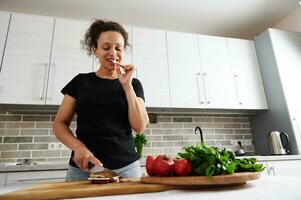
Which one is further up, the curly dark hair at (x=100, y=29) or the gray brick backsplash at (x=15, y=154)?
the curly dark hair at (x=100, y=29)

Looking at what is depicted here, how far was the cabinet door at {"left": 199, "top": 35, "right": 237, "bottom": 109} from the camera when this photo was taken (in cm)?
230

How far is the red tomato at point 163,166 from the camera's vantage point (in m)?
0.64

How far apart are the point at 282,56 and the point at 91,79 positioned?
2.16m

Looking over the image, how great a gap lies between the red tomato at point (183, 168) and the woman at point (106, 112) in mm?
407

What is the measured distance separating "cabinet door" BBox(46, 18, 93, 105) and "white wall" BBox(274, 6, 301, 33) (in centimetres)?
234

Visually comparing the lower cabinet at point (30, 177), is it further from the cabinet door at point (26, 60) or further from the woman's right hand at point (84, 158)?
the woman's right hand at point (84, 158)

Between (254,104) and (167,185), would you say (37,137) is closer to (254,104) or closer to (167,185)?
(167,185)

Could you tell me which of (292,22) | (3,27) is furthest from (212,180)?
(292,22)

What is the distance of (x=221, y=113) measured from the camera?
2.59m

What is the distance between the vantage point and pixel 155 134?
2338 millimetres

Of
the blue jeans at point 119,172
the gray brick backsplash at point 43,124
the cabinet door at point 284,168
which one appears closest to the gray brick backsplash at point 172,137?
the cabinet door at point 284,168

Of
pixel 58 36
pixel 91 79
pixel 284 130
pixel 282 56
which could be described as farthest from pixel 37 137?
pixel 282 56

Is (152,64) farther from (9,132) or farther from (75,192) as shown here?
(75,192)

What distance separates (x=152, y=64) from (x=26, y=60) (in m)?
1.13
